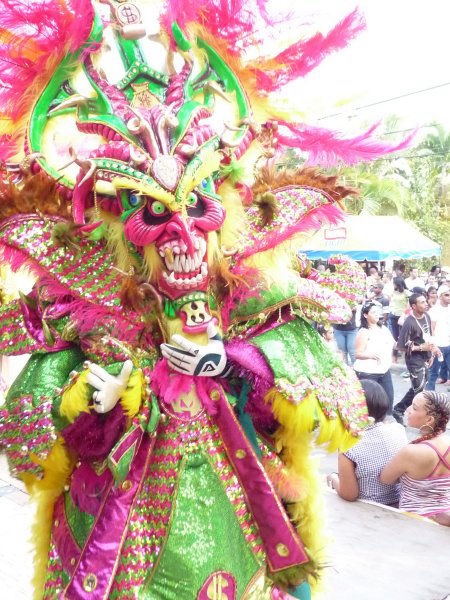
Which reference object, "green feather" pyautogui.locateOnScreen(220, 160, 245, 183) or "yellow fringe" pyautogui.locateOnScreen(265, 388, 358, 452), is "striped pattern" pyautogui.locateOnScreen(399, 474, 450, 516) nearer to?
"yellow fringe" pyautogui.locateOnScreen(265, 388, 358, 452)

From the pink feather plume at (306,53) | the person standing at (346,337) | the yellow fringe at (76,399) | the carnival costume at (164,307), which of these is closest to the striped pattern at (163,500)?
the carnival costume at (164,307)

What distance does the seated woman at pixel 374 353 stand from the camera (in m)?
5.71

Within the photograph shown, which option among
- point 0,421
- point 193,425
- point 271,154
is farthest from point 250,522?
point 271,154

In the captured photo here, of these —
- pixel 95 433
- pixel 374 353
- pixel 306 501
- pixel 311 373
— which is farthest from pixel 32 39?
pixel 374 353

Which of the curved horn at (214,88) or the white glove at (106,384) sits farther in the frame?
the curved horn at (214,88)

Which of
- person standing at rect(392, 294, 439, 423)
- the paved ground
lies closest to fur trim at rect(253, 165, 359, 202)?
the paved ground

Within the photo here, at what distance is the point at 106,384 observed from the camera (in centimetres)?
180

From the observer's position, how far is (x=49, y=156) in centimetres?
209

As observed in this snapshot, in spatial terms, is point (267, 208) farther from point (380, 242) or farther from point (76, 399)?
point (380, 242)

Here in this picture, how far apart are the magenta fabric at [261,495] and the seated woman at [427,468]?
148 cm

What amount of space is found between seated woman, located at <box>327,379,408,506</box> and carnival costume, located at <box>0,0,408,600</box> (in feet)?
4.76

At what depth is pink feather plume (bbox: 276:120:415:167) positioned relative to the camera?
220 cm

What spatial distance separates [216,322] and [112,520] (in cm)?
66

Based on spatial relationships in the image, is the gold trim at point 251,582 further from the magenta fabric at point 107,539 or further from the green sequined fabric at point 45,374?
the green sequined fabric at point 45,374
